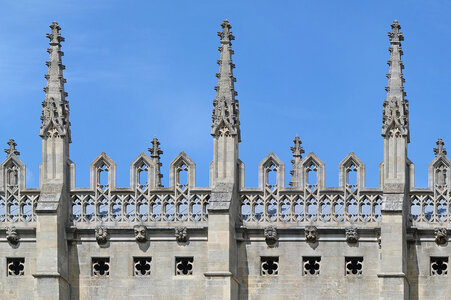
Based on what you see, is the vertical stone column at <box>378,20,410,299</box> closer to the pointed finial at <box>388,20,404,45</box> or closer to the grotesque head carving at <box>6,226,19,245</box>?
the pointed finial at <box>388,20,404,45</box>

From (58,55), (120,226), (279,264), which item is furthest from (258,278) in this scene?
(58,55)

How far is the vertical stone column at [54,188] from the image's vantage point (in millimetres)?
72000

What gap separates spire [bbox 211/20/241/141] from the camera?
238 ft

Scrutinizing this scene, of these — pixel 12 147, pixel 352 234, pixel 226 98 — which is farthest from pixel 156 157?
pixel 352 234

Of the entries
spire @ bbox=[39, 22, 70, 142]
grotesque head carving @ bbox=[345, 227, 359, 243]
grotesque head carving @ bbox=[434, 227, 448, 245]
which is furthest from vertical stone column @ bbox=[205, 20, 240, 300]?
grotesque head carving @ bbox=[434, 227, 448, 245]

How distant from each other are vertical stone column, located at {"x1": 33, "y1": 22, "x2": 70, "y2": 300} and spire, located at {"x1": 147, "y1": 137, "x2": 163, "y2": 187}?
11.1 feet

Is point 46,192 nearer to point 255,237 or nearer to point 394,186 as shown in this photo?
point 255,237

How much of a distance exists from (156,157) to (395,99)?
11477 mm

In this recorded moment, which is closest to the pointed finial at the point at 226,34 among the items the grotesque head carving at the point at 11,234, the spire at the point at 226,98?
the spire at the point at 226,98

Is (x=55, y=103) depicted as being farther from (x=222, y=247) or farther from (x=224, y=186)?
(x=222, y=247)

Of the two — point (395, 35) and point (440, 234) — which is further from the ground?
point (395, 35)

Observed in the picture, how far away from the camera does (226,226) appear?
71.6 meters

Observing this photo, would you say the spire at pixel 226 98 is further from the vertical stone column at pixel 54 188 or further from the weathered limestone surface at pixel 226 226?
the vertical stone column at pixel 54 188

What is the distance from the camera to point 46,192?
73250 mm
